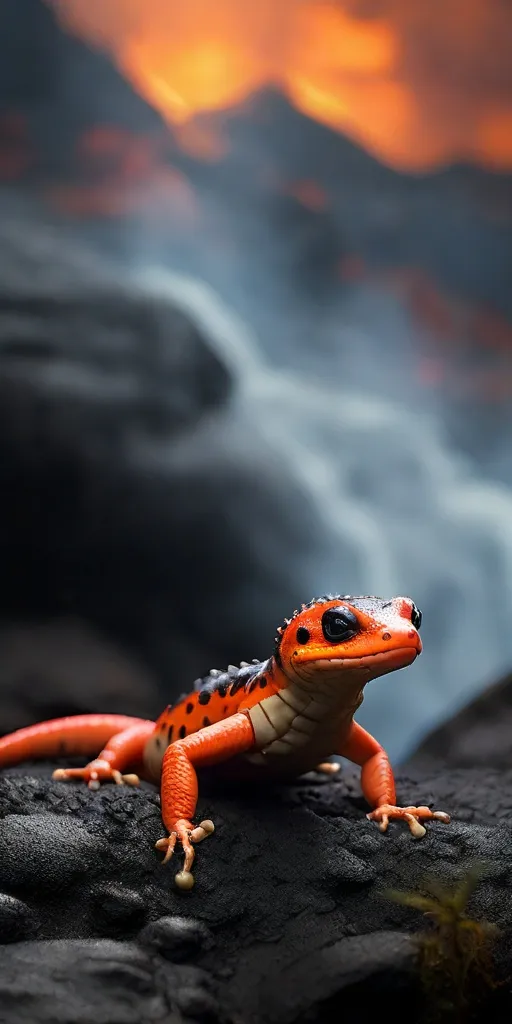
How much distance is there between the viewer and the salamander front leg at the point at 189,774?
2451mm

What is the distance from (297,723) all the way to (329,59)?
173 inches

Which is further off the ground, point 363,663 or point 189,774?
point 363,663

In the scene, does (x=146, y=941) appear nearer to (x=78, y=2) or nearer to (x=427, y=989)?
(x=427, y=989)

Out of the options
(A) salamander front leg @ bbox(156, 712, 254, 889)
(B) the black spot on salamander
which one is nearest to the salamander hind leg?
(A) salamander front leg @ bbox(156, 712, 254, 889)

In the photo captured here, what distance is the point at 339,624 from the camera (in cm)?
249

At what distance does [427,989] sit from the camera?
207 cm

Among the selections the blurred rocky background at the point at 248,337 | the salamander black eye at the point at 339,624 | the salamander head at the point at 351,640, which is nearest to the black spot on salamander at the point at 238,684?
the salamander head at the point at 351,640

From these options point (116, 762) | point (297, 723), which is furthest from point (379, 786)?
point (116, 762)

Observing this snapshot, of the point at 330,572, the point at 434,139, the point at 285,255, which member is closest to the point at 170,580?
the point at 330,572

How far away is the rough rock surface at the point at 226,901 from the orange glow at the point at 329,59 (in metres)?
4.24

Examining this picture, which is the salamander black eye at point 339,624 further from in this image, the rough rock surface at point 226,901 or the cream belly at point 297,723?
the rough rock surface at point 226,901

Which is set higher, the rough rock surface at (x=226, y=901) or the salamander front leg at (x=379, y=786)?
the salamander front leg at (x=379, y=786)

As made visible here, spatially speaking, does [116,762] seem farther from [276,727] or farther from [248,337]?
[248,337]

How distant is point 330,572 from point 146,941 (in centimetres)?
299
